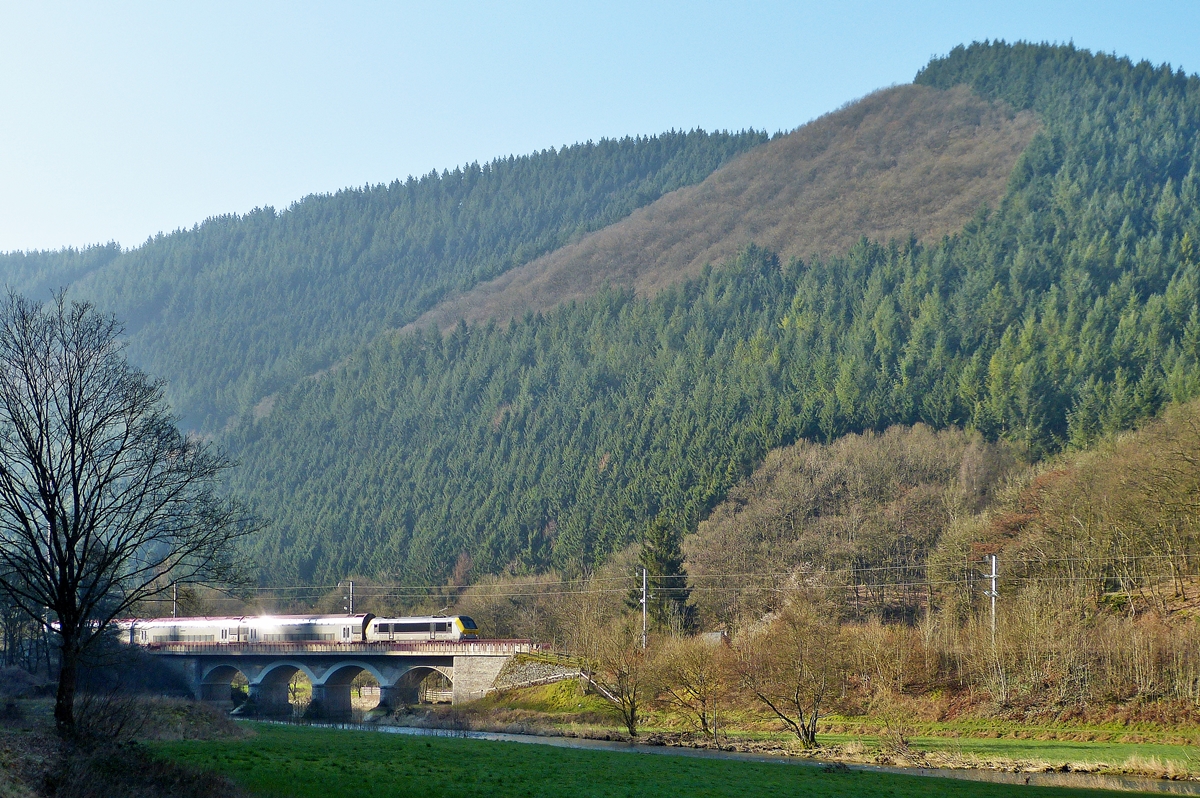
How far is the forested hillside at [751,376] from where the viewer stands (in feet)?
348

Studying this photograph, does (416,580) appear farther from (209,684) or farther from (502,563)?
(209,684)

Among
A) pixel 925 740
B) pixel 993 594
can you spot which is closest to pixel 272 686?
pixel 993 594

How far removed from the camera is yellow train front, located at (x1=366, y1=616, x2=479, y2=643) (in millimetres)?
91938

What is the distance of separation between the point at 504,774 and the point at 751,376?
103m

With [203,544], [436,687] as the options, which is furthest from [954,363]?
[203,544]

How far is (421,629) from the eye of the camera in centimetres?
9312

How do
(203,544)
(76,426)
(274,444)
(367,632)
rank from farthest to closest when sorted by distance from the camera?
(274,444) < (367,632) < (203,544) < (76,426)

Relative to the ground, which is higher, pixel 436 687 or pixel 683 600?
pixel 683 600

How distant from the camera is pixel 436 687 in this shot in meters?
110

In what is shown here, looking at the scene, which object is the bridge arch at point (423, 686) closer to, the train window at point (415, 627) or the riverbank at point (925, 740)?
the train window at point (415, 627)

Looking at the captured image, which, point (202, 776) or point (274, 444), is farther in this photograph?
point (274, 444)

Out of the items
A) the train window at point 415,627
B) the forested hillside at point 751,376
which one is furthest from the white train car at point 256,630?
the forested hillside at point 751,376

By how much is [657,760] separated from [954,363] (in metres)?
82.1

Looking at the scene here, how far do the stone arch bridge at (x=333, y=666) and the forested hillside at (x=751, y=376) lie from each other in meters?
24.9
